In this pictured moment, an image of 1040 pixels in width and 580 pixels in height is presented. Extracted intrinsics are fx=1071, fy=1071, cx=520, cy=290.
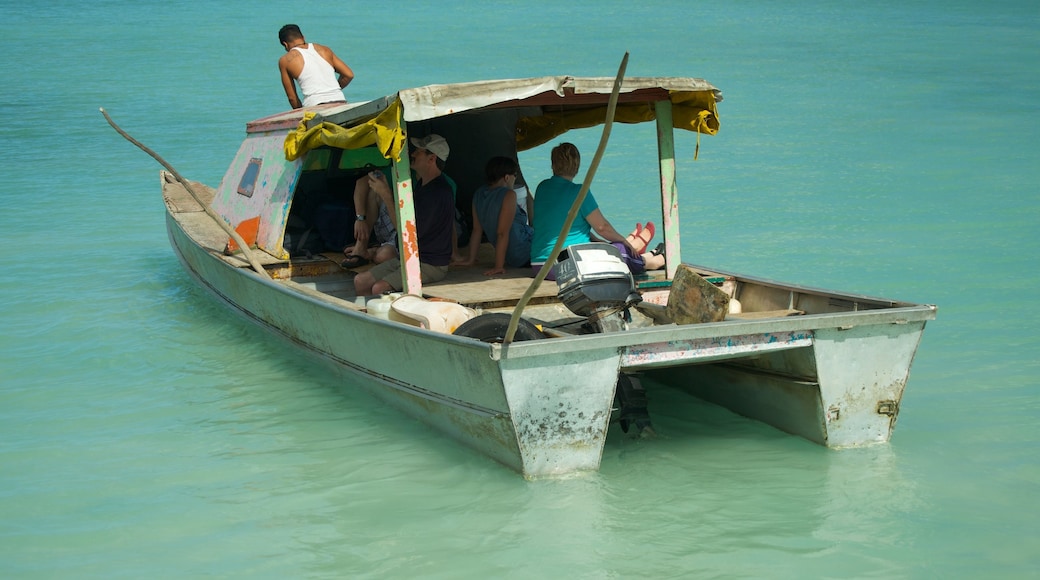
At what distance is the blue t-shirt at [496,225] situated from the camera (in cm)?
875

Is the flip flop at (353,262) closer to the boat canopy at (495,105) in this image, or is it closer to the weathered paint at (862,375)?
the boat canopy at (495,105)

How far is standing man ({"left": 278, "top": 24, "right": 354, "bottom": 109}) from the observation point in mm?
10445

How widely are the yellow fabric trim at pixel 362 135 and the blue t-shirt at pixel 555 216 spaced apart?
1427mm

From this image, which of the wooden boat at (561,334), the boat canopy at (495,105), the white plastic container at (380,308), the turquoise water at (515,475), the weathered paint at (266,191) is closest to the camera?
the turquoise water at (515,475)

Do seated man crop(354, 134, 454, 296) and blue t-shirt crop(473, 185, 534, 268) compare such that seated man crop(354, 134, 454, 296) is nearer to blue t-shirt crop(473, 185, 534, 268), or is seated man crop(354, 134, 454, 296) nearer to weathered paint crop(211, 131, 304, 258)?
blue t-shirt crop(473, 185, 534, 268)

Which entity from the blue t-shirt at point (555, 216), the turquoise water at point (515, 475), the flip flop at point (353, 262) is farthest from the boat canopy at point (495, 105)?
the turquoise water at point (515, 475)

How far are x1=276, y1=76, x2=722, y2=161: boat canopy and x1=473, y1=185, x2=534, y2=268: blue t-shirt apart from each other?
891mm

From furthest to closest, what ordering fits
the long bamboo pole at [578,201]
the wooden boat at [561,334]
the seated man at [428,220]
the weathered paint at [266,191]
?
1. the weathered paint at [266,191]
2. the seated man at [428,220]
3. the wooden boat at [561,334]
4. the long bamboo pole at [578,201]

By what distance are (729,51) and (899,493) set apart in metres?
42.1

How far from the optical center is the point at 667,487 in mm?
6250

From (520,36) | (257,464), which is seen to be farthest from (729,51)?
(257,464)

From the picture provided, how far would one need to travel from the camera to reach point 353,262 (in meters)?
9.37

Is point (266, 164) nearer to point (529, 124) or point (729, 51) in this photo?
point (529, 124)

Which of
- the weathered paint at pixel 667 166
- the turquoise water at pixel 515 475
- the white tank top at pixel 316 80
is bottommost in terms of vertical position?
the turquoise water at pixel 515 475
